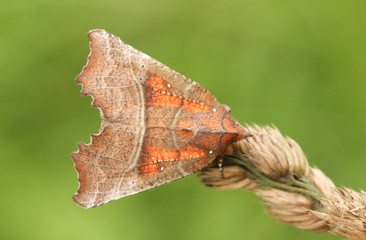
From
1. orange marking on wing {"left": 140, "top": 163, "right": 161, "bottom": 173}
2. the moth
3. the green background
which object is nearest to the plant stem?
the moth

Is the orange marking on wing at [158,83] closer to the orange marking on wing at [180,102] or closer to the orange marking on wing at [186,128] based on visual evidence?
the orange marking on wing at [180,102]

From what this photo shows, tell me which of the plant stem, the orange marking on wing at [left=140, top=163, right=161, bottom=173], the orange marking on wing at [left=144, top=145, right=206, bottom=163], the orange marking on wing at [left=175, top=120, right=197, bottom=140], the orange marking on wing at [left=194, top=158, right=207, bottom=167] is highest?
the orange marking on wing at [left=175, top=120, right=197, bottom=140]

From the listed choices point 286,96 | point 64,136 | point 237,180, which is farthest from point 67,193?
point 286,96

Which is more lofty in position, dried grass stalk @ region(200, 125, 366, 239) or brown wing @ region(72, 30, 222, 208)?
brown wing @ region(72, 30, 222, 208)

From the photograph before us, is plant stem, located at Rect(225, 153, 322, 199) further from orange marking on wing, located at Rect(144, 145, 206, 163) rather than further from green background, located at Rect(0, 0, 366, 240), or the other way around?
green background, located at Rect(0, 0, 366, 240)

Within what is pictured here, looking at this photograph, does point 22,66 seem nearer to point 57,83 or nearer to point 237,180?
point 57,83
